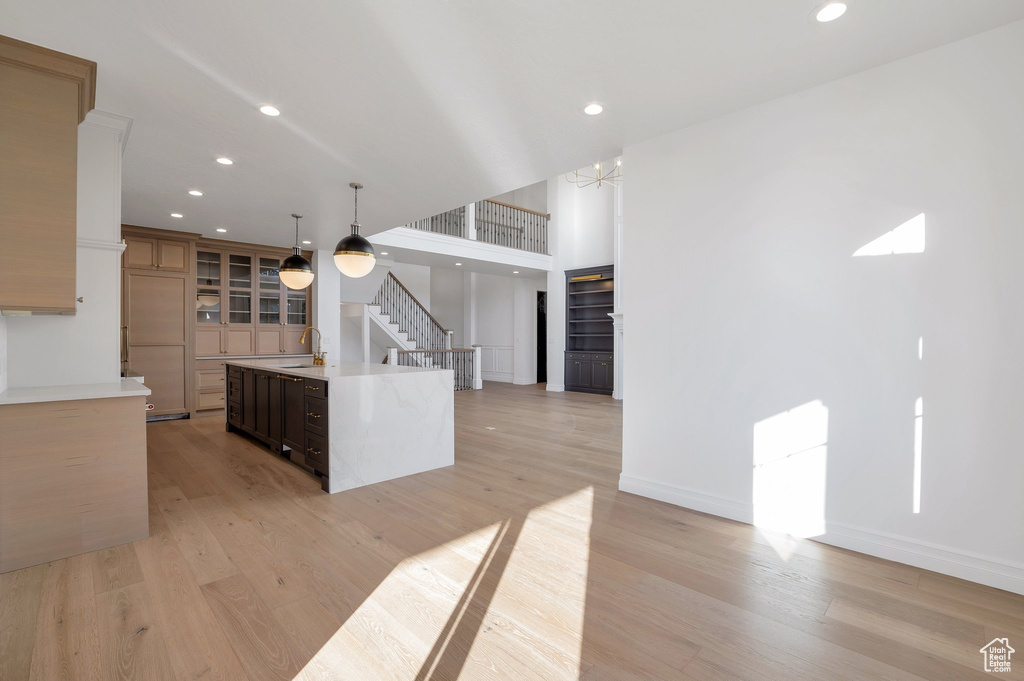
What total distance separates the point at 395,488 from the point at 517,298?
7.84m

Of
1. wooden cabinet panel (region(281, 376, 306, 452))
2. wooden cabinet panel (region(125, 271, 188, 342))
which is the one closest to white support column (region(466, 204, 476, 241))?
wooden cabinet panel (region(125, 271, 188, 342))

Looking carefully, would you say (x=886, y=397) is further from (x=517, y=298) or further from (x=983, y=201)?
(x=517, y=298)

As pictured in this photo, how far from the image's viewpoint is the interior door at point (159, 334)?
6.15 meters

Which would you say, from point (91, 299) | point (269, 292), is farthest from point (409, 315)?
point (91, 299)

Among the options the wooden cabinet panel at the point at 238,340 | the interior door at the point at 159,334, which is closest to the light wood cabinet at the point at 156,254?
the interior door at the point at 159,334

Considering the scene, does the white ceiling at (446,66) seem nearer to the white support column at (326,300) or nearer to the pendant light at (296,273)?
the pendant light at (296,273)

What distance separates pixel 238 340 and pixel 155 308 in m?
1.11

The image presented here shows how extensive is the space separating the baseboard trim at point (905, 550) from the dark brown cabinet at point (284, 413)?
2.73 metres

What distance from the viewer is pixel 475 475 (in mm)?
3949

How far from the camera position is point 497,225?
9586mm

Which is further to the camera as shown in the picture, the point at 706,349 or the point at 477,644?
the point at 706,349

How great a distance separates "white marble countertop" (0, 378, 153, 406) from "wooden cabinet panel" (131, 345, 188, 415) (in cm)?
393

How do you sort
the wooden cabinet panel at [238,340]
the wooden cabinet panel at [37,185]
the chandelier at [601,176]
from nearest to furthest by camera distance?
the wooden cabinet panel at [37,185], the chandelier at [601,176], the wooden cabinet panel at [238,340]

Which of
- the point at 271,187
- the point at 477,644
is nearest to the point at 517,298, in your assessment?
the point at 271,187
